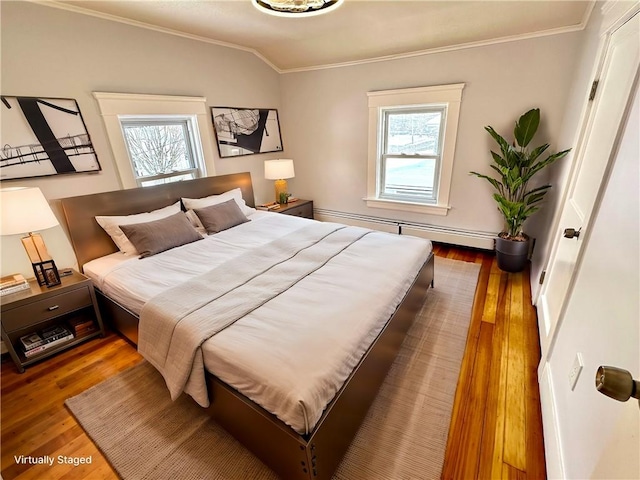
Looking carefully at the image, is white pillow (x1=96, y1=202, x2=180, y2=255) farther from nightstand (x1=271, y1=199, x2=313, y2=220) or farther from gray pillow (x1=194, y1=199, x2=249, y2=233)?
nightstand (x1=271, y1=199, x2=313, y2=220)

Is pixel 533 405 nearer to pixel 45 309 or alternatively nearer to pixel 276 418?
pixel 276 418

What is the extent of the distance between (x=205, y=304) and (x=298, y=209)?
266 centimetres

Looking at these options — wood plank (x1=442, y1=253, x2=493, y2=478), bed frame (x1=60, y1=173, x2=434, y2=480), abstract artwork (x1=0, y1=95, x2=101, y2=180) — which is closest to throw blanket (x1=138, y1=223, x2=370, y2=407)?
bed frame (x1=60, y1=173, x2=434, y2=480)

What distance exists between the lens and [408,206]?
154 inches

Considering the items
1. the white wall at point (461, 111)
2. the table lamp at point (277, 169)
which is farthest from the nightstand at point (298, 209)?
the table lamp at point (277, 169)

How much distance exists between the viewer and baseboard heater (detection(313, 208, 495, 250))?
11.7ft

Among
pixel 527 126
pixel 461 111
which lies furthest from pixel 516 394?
pixel 461 111

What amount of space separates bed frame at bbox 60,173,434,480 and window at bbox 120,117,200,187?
0.55 meters

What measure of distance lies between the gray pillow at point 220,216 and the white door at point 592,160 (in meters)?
2.80

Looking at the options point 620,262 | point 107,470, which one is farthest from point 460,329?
point 107,470

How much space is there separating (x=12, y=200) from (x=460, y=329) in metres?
3.30

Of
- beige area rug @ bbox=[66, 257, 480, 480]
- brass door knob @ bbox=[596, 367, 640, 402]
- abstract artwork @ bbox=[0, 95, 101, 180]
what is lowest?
beige area rug @ bbox=[66, 257, 480, 480]

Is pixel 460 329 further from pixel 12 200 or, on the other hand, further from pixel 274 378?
pixel 12 200

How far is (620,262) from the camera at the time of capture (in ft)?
3.50
